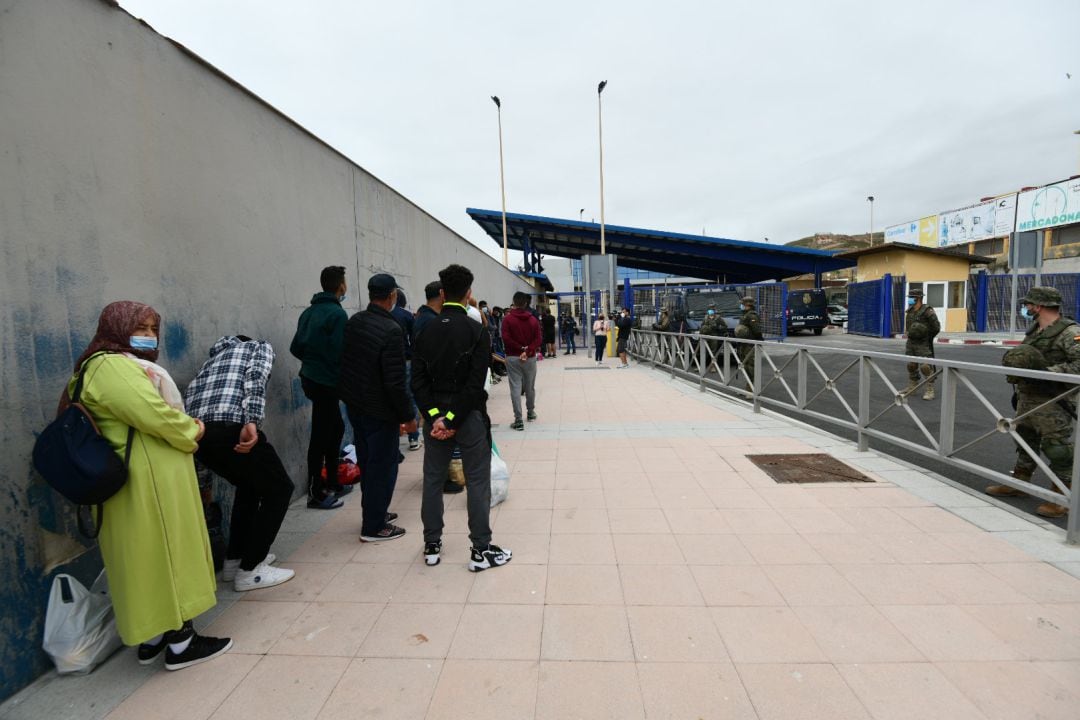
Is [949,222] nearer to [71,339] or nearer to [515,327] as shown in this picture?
[515,327]

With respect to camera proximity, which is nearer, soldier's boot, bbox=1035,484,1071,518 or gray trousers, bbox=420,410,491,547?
gray trousers, bbox=420,410,491,547

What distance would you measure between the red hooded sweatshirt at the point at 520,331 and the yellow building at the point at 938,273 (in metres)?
21.1

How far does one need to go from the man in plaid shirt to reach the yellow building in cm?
2503

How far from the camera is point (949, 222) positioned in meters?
42.6

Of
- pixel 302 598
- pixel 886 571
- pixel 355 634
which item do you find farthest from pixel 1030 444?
pixel 302 598

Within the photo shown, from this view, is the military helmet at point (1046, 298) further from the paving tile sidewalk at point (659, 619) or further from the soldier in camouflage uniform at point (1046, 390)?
the paving tile sidewalk at point (659, 619)

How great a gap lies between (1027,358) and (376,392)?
4.75 m

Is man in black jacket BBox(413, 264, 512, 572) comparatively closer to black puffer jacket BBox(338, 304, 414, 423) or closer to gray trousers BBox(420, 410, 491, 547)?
gray trousers BBox(420, 410, 491, 547)

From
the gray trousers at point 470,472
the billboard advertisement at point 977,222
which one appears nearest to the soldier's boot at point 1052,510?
the gray trousers at point 470,472

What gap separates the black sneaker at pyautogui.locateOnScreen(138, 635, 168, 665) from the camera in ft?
7.76

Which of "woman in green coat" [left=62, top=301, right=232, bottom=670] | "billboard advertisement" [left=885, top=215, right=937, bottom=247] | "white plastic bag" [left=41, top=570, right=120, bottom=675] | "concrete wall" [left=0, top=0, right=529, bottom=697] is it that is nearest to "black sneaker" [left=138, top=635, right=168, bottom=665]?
"woman in green coat" [left=62, top=301, right=232, bottom=670]

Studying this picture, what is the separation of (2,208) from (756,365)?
7.58 metres

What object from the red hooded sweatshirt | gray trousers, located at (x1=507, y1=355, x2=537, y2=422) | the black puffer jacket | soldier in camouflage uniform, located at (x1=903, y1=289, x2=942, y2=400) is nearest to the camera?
the black puffer jacket

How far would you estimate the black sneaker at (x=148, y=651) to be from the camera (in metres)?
2.37
